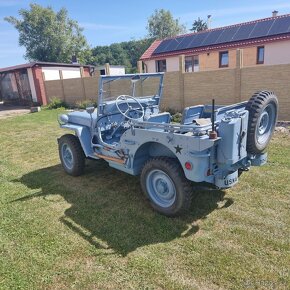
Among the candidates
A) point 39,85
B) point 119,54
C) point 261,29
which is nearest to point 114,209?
point 261,29

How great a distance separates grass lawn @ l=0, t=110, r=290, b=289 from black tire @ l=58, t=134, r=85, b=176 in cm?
21

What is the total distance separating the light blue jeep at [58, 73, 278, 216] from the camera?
3189 mm

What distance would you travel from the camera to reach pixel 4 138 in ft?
32.1

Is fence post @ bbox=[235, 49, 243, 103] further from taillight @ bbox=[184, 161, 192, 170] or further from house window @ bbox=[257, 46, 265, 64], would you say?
house window @ bbox=[257, 46, 265, 64]

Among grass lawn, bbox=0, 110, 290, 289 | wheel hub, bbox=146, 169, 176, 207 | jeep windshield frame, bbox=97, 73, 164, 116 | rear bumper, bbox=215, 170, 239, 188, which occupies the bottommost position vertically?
grass lawn, bbox=0, 110, 290, 289

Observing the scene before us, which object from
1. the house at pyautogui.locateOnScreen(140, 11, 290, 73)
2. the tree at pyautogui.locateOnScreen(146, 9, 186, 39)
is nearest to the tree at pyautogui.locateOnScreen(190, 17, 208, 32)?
the tree at pyautogui.locateOnScreen(146, 9, 186, 39)

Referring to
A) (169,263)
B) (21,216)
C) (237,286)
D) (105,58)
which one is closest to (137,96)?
(21,216)

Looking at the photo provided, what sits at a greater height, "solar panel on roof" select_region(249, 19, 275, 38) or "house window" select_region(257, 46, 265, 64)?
"solar panel on roof" select_region(249, 19, 275, 38)

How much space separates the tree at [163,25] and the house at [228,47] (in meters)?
32.6

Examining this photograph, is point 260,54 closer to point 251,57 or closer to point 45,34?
point 251,57

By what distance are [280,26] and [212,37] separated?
4540 mm

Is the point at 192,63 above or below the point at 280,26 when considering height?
below

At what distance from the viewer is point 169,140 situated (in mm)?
3406

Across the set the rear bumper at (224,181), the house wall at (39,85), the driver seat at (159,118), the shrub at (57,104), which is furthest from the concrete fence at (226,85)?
the house wall at (39,85)
